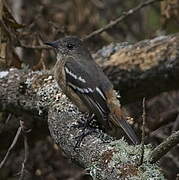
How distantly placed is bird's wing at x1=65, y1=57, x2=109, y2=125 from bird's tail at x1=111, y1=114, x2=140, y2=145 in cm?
8

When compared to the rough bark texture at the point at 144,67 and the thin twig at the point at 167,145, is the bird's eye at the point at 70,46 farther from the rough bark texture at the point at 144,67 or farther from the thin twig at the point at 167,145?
the thin twig at the point at 167,145

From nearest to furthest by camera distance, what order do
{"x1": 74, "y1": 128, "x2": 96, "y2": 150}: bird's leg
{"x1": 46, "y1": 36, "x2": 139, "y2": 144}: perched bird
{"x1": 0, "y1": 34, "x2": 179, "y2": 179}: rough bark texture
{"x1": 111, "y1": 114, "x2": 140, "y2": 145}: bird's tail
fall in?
{"x1": 0, "y1": 34, "x2": 179, "y2": 179}: rough bark texture, {"x1": 74, "y1": 128, "x2": 96, "y2": 150}: bird's leg, {"x1": 111, "y1": 114, "x2": 140, "y2": 145}: bird's tail, {"x1": 46, "y1": 36, "x2": 139, "y2": 144}: perched bird

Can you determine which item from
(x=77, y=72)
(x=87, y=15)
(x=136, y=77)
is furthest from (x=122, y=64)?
(x=87, y=15)

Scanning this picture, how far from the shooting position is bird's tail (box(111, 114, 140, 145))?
445 cm

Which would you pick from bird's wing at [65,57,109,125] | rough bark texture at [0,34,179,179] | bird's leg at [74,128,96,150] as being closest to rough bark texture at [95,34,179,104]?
rough bark texture at [0,34,179,179]

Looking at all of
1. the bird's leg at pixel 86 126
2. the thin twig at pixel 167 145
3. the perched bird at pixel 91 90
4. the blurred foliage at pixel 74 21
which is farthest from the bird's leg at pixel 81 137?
the blurred foliage at pixel 74 21

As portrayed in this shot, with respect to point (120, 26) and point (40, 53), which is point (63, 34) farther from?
point (120, 26)

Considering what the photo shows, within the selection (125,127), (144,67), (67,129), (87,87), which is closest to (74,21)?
(144,67)

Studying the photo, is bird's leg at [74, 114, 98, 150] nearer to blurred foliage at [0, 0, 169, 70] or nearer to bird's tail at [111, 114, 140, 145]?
bird's tail at [111, 114, 140, 145]

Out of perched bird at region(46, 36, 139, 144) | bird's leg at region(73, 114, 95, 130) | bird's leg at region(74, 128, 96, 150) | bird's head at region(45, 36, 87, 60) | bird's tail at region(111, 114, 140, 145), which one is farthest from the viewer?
bird's head at region(45, 36, 87, 60)

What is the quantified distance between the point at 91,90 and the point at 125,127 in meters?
0.56

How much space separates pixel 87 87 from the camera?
196 inches

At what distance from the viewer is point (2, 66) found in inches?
215

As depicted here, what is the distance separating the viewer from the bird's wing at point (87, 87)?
4734 millimetres
